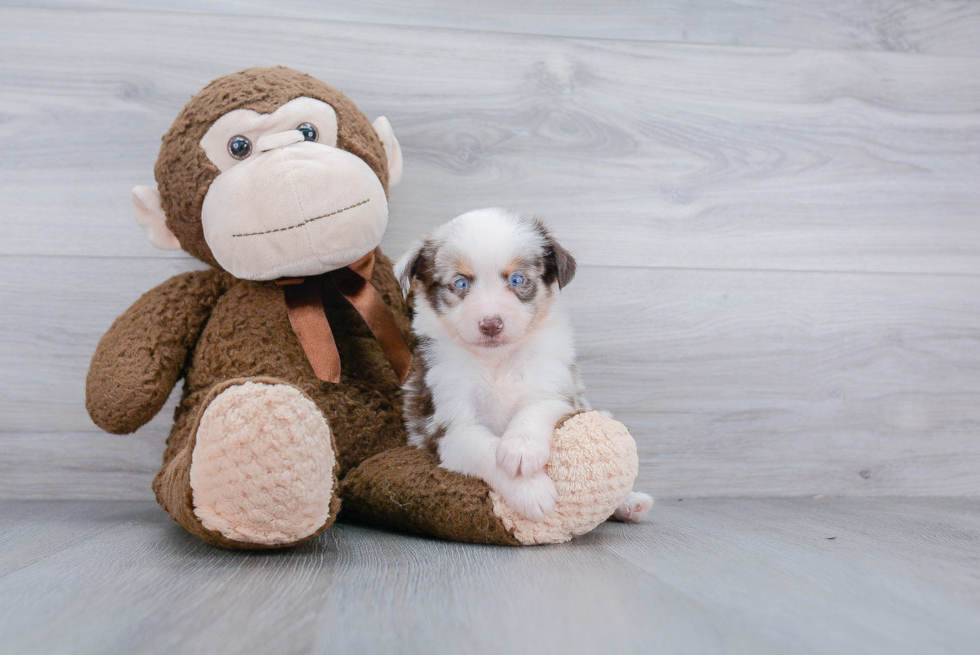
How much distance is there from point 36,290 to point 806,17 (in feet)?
7.58

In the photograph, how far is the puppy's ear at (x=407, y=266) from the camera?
152 centimetres

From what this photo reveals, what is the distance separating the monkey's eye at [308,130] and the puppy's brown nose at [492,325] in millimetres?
549

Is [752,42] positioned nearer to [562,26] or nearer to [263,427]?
[562,26]

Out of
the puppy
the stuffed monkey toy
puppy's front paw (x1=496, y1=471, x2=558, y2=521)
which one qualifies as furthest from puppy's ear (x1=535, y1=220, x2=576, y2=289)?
puppy's front paw (x1=496, y1=471, x2=558, y2=521)

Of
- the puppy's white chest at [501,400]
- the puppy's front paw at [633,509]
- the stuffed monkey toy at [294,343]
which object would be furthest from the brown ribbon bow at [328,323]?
the puppy's front paw at [633,509]

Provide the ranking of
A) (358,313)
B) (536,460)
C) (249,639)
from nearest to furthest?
(249,639)
(536,460)
(358,313)

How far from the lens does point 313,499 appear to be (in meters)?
1.13

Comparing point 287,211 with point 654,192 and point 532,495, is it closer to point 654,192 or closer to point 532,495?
point 532,495

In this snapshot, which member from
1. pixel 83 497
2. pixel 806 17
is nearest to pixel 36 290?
pixel 83 497

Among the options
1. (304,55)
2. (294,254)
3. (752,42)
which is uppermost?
(752,42)

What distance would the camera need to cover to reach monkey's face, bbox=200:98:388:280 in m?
1.37

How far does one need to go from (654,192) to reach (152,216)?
4.36ft

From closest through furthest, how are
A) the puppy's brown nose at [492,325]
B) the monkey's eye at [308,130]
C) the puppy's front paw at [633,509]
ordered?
the puppy's brown nose at [492,325]
the monkey's eye at [308,130]
the puppy's front paw at [633,509]

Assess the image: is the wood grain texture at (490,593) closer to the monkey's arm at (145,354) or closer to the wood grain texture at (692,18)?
the monkey's arm at (145,354)
